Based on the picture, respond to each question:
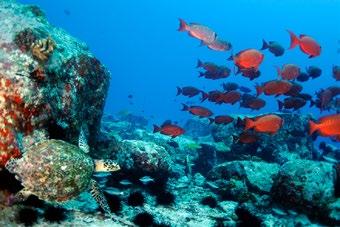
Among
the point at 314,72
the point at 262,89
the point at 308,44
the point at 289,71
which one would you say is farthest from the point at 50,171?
the point at 314,72

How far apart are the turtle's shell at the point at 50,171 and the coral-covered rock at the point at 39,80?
0.26m

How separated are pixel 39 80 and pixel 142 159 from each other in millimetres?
3747

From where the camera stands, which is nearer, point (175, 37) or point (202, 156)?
point (202, 156)

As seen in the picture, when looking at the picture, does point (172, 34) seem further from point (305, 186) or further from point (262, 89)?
point (305, 186)

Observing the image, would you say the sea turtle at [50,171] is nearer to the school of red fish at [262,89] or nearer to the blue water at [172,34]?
the school of red fish at [262,89]

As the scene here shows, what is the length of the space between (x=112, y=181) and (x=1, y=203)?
2.76m

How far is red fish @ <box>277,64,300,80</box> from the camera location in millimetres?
11003

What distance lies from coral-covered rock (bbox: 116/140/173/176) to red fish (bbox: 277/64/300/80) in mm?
4401

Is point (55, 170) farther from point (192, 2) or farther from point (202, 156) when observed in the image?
point (192, 2)

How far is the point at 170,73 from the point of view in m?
176

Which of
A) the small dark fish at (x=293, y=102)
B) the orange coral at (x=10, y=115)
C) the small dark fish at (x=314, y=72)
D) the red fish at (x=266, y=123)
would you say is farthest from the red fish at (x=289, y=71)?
the orange coral at (x=10, y=115)

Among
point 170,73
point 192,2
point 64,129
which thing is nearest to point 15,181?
point 64,129

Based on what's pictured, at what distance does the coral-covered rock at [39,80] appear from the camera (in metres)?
5.63

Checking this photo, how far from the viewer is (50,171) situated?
18.0 feet
